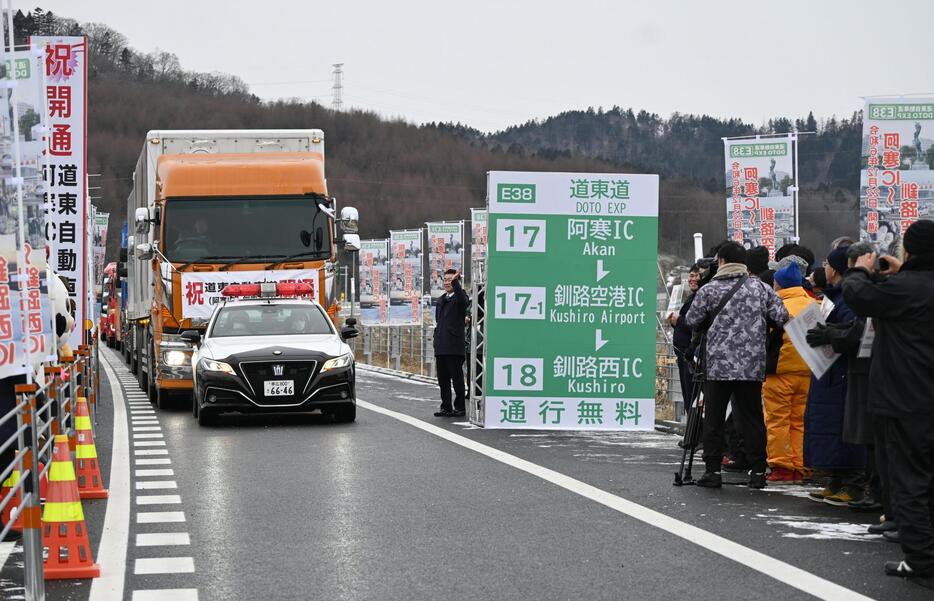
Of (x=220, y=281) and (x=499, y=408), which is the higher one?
(x=220, y=281)

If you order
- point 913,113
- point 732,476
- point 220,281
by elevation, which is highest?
point 913,113

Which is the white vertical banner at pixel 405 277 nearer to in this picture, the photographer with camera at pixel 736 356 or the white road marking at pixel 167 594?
the photographer with camera at pixel 736 356

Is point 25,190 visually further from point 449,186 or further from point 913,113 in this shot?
point 449,186

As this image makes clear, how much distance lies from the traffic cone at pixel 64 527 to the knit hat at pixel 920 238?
15.6 ft

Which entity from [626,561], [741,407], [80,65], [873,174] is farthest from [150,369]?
[626,561]

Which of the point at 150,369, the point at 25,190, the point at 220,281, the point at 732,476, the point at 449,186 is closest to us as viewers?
the point at 25,190

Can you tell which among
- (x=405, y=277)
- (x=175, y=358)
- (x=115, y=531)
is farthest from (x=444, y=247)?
(x=115, y=531)

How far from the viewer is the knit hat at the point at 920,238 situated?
7938mm

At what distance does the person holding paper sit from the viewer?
34.8ft

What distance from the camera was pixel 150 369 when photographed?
23672 millimetres

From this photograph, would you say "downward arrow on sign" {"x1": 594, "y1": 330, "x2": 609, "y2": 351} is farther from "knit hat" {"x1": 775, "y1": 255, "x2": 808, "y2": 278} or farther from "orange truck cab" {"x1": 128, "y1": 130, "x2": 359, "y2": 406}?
"knit hat" {"x1": 775, "y1": 255, "x2": 808, "y2": 278}

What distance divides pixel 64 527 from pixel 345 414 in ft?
35.3

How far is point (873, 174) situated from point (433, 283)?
78.1 feet

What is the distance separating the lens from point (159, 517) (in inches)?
400
